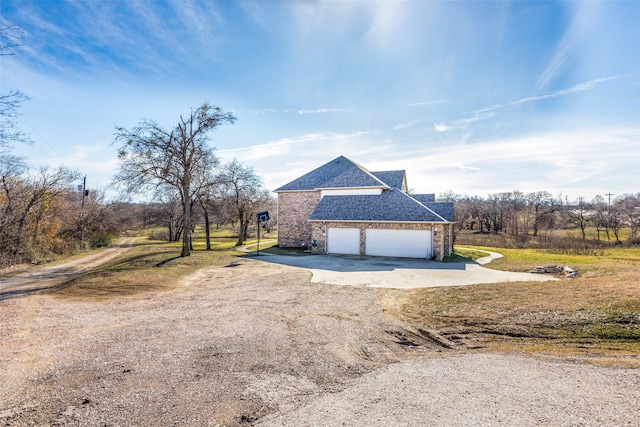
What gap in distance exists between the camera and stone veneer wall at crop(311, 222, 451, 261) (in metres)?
19.4

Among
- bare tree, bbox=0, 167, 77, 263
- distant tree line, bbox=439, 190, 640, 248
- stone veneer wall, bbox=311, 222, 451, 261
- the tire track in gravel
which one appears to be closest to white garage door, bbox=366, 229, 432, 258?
stone veneer wall, bbox=311, 222, 451, 261

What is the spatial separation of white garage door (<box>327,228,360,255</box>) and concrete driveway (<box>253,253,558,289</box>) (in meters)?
2.12

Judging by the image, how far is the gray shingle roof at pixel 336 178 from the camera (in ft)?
83.1

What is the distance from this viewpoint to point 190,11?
11039mm

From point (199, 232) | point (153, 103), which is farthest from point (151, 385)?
point (199, 232)

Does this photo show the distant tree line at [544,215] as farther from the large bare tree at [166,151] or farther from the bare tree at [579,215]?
the large bare tree at [166,151]

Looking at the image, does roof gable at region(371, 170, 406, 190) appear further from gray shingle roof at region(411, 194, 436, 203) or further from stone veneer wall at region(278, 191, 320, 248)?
stone veneer wall at region(278, 191, 320, 248)

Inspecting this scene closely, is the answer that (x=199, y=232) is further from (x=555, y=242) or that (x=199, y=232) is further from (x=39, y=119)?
(x=555, y=242)

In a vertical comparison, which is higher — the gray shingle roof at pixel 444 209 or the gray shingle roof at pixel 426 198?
the gray shingle roof at pixel 426 198

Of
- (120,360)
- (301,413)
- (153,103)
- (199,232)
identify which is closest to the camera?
(301,413)

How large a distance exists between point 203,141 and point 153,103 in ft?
13.5

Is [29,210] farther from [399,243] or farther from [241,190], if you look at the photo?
[399,243]

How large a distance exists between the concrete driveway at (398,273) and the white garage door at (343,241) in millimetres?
2119

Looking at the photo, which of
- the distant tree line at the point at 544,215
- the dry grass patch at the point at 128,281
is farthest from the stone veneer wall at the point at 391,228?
Answer: the distant tree line at the point at 544,215
